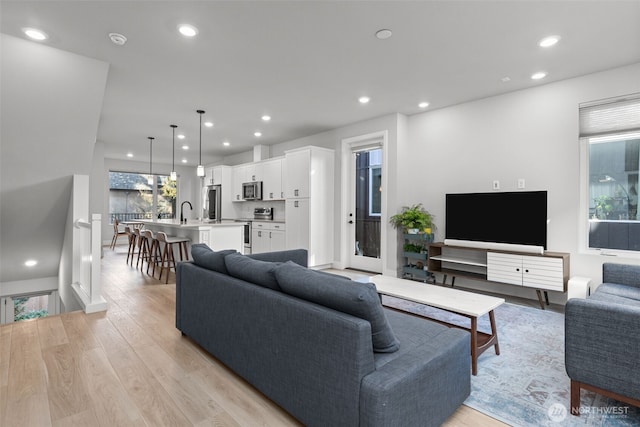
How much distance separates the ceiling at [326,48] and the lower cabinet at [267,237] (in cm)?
261

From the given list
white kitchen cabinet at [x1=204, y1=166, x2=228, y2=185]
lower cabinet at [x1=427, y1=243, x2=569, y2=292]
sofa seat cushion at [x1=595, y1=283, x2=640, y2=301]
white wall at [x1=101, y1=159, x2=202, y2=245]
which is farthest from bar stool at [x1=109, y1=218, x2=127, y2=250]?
sofa seat cushion at [x1=595, y1=283, x2=640, y2=301]

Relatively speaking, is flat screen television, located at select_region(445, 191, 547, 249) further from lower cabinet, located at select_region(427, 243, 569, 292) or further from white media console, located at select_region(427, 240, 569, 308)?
lower cabinet, located at select_region(427, 243, 569, 292)

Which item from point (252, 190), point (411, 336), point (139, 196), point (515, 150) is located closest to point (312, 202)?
point (252, 190)

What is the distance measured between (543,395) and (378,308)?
1.38 meters

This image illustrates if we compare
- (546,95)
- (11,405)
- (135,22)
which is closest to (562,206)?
(546,95)

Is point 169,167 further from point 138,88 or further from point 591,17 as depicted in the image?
point 591,17

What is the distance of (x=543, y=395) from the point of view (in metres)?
1.97

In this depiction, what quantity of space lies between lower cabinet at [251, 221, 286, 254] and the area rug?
4134 millimetres

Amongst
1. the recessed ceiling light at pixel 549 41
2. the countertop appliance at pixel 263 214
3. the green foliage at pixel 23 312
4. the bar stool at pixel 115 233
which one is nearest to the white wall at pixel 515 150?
the recessed ceiling light at pixel 549 41

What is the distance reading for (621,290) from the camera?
2627 millimetres

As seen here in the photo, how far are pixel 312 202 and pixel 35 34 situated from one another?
4.09 m

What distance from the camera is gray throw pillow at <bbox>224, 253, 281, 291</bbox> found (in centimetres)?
192

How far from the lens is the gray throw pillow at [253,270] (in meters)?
1.92

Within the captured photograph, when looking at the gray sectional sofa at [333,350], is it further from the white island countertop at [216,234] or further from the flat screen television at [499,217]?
the flat screen television at [499,217]
